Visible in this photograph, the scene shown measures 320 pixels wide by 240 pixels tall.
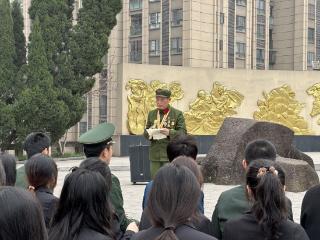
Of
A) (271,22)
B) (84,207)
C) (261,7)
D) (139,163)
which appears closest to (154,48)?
(261,7)

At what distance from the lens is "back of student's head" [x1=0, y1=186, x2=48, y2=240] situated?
1992 millimetres

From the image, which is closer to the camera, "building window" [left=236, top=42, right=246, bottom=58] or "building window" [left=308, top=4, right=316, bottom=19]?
"building window" [left=236, top=42, right=246, bottom=58]

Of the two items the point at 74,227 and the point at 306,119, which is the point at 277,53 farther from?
the point at 74,227

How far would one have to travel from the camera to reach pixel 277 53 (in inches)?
1763

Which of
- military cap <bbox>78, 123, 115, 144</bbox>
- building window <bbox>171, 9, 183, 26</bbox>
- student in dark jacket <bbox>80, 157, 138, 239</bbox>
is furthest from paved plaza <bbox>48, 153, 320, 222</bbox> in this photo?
building window <bbox>171, 9, 183, 26</bbox>

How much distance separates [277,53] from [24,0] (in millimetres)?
18421

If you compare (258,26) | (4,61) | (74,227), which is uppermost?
(258,26)

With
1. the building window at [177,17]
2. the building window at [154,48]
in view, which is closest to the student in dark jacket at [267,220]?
the building window at [177,17]

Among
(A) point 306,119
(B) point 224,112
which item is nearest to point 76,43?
(B) point 224,112

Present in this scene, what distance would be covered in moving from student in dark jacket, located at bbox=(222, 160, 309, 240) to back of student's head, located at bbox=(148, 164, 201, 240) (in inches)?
24.0

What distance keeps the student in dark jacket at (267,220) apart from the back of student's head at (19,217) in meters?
1.31

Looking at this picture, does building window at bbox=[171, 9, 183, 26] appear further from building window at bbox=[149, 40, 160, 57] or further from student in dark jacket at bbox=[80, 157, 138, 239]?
student in dark jacket at bbox=[80, 157, 138, 239]

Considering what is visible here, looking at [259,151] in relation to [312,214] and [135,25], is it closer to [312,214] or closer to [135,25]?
[312,214]

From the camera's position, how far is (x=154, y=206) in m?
2.48
